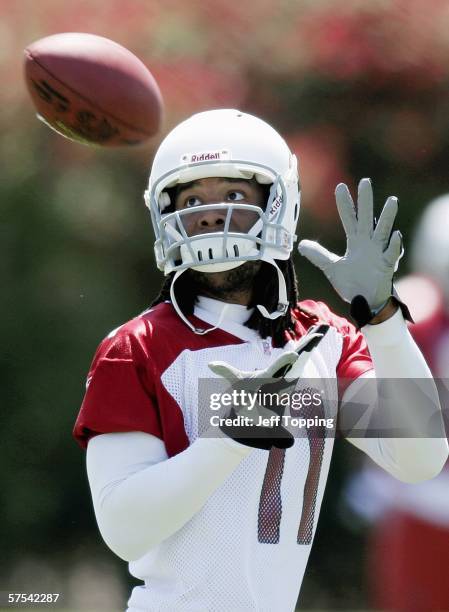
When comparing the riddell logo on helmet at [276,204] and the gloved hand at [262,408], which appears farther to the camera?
the riddell logo on helmet at [276,204]

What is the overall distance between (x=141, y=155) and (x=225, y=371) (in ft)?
9.29

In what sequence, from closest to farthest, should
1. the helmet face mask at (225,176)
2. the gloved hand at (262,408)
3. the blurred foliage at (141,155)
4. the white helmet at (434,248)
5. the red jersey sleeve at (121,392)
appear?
the gloved hand at (262,408), the red jersey sleeve at (121,392), the helmet face mask at (225,176), the white helmet at (434,248), the blurred foliage at (141,155)

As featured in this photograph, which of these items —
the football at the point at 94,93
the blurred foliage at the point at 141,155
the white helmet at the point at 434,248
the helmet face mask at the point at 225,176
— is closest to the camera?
the helmet face mask at the point at 225,176

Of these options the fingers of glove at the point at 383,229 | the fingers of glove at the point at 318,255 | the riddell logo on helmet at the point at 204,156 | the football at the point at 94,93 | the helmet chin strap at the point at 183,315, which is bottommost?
the helmet chin strap at the point at 183,315

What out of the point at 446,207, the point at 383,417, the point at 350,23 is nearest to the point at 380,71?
the point at 350,23

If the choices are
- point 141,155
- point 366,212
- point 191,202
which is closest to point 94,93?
point 191,202

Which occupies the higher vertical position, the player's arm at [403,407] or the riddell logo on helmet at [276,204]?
the riddell logo on helmet at [276,204]

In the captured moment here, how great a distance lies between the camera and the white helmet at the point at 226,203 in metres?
1.68

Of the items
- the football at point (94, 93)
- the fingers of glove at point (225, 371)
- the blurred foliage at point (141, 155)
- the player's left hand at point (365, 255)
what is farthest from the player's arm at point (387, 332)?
the blurred foliage at point (141, 155)

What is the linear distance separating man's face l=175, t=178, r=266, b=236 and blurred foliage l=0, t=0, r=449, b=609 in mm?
2259

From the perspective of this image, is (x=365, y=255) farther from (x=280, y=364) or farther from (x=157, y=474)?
(x=157, y=474)

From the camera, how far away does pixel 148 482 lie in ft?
4.91

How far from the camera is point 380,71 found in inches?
165

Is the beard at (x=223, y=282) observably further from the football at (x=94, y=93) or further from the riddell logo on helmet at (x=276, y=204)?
the football at (x=94, y=93)
